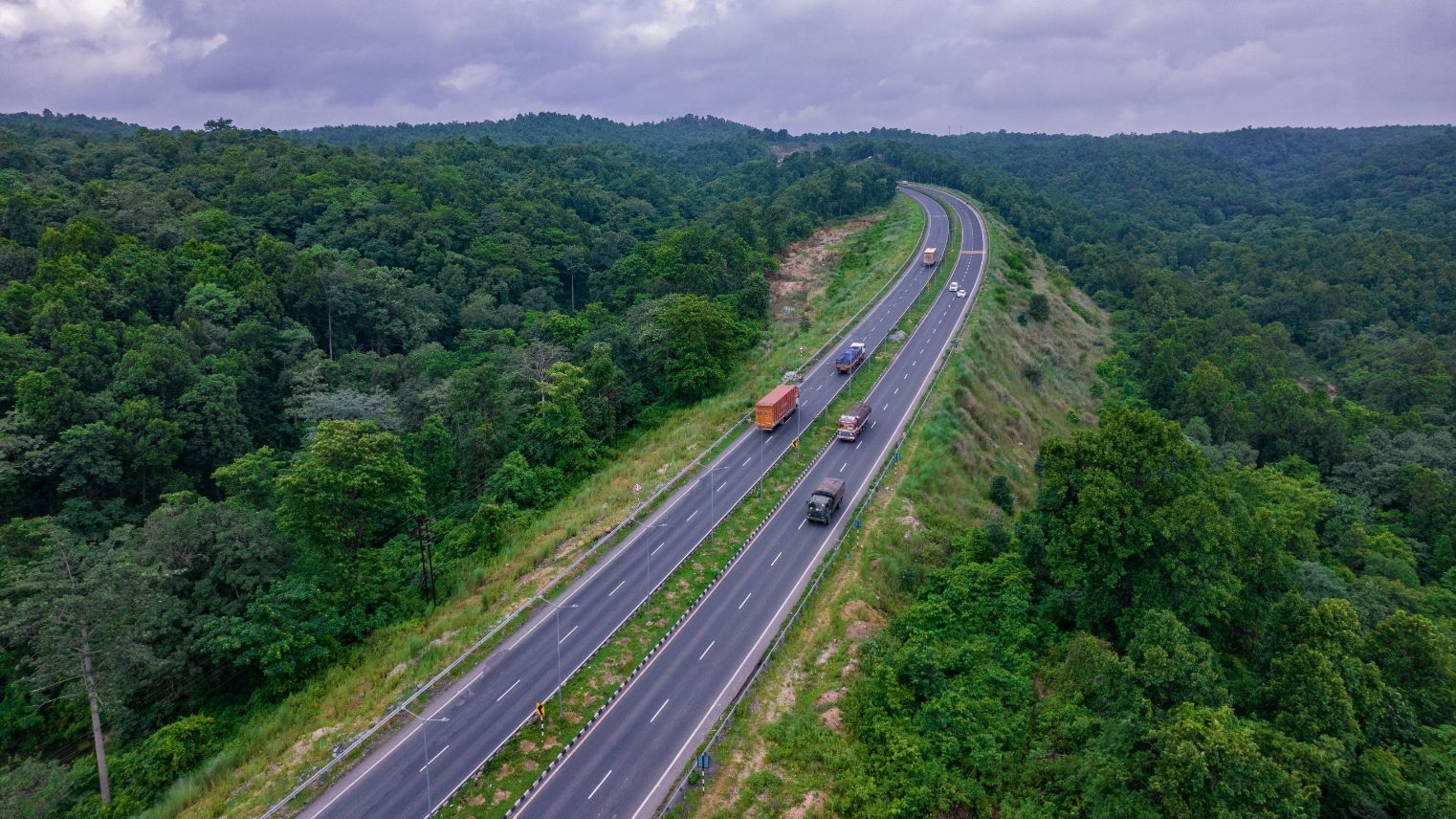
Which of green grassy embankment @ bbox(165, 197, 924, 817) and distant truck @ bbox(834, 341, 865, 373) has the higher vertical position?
distant truck @ bbox(834, 341, 865, 373)

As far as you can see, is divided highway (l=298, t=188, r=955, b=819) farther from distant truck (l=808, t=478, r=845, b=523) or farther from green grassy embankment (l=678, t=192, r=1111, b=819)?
green grassy embankment (l=678, t=192, r=1111, b=819)

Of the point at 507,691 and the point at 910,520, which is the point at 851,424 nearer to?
the point at 910,520

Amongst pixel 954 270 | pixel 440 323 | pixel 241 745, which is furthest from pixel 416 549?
pixel 954 270

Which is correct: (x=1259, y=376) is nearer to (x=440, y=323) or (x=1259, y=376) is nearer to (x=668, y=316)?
(x=668, y=316)

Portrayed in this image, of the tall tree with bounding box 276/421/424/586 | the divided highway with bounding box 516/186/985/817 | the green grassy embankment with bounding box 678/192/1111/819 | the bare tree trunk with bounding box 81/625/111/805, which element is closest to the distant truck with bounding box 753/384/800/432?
the divided highway with bounding box 516/186/985/817

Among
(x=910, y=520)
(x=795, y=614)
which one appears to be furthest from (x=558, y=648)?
(x=910, y=520)

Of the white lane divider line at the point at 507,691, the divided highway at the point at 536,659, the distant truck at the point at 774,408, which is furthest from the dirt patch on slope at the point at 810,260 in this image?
the white lane divider line at the point at 507,691
